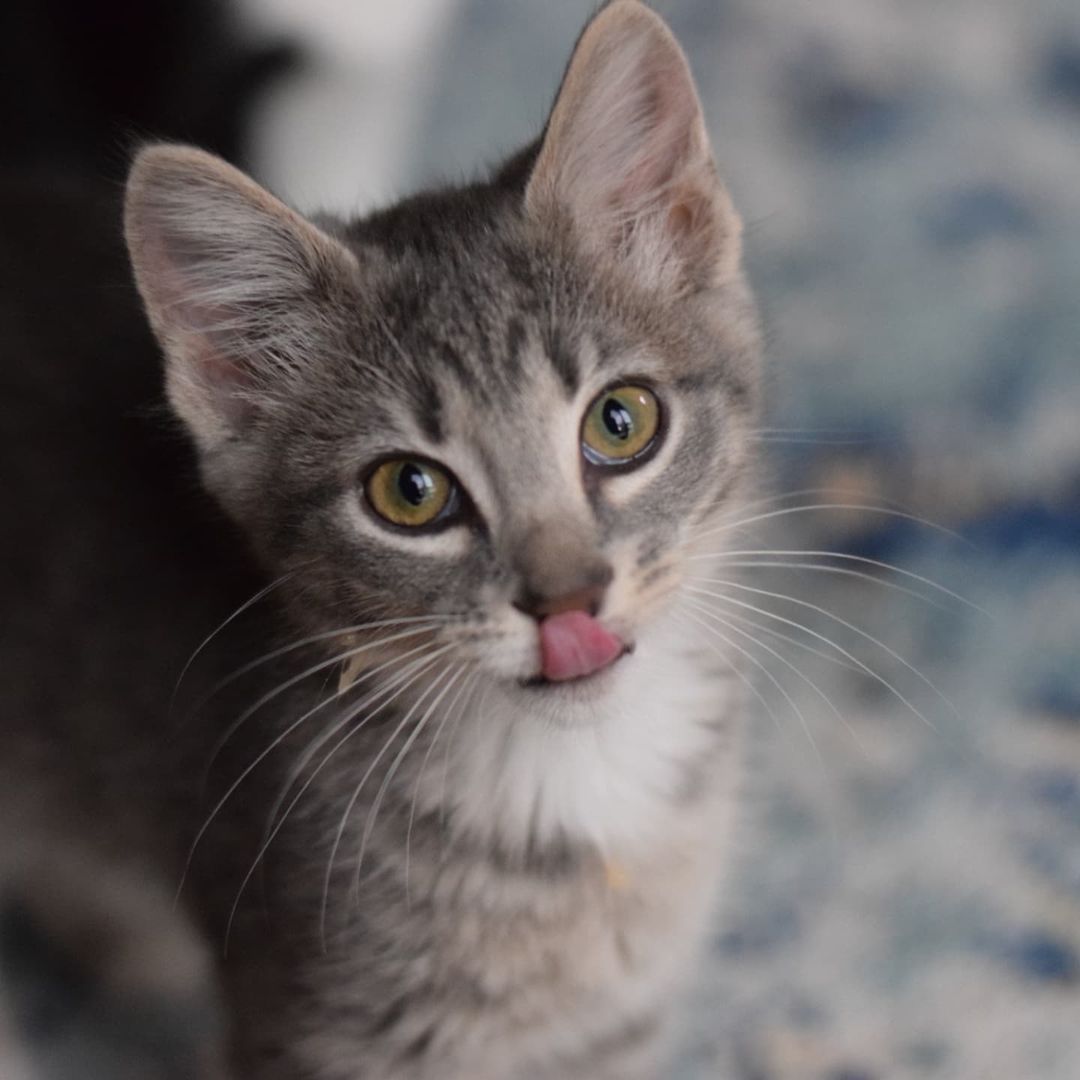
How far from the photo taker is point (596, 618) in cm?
89

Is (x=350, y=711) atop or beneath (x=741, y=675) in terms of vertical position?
beneath

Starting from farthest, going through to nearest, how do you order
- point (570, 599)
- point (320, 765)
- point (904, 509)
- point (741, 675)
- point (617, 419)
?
point (904, 509) → point (741, 675) → point (320, 765) → point (617, 419) → point (570, 599)

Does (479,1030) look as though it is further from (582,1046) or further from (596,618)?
(596,618)

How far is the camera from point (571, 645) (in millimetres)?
878

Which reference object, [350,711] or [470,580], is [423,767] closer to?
[350,711]

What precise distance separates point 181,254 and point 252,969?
58 centimetres

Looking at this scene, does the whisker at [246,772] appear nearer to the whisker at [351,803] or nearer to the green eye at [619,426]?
the whisker at [351,803]

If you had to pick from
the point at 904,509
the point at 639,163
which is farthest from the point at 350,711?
the point at 904,509

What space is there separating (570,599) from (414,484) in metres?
0.16

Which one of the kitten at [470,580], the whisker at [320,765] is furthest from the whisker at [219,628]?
the whisker at [320,765]

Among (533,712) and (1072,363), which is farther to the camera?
(1072,363)

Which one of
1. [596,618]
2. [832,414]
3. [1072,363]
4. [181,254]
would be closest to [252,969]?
[596,618]

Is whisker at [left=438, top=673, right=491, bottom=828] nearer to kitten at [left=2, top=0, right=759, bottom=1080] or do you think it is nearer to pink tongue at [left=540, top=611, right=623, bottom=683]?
kitten at [left=2, top=0, right=759, bottom=1080]

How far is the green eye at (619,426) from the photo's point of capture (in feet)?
3.14
